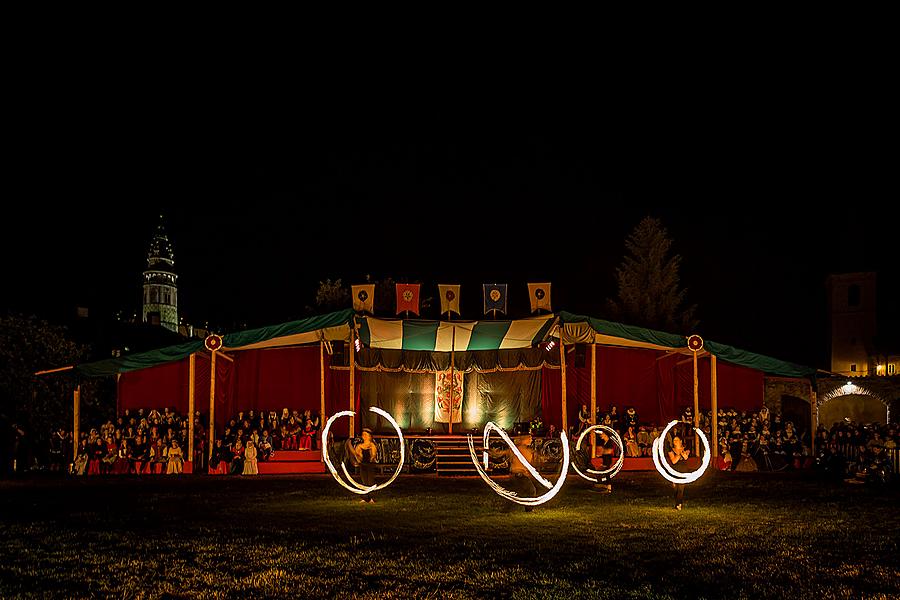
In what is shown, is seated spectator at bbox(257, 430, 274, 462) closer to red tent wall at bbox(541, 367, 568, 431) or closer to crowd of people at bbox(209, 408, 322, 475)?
crowd of people at bbox(209, 408, 322, 475)

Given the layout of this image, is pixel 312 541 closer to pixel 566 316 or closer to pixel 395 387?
pixel 566 316

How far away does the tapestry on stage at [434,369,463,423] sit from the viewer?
2431 centimetres

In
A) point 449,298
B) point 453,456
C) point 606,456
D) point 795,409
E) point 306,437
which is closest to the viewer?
point 606,456

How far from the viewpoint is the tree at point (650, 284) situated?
39.5 meters

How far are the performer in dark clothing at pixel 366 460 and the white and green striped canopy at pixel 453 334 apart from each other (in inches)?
224

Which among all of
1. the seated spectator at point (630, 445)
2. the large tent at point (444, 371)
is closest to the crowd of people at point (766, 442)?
the seated spectator at point (630, 445)

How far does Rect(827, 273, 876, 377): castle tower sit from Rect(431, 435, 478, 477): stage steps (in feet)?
120

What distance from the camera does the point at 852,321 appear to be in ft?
162

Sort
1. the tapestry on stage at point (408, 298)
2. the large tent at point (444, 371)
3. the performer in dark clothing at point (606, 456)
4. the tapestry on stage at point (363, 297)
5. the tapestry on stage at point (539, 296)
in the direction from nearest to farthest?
the performer in dark clothing at point (606, 456), the tapestry on stage at point (363, 297), the tapestry on stage at point (539, 296), the tapestry on stage at point (408, 298), the large tent at point (444, 371)

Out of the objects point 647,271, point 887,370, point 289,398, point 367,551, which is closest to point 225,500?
point 367,551

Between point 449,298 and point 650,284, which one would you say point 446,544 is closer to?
point 449,298

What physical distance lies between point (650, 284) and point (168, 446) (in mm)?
27149

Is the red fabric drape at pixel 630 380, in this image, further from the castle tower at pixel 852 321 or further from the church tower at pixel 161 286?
the church tower at pixel 161 286

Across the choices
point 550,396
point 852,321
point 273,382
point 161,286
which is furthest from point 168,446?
point 161,286
